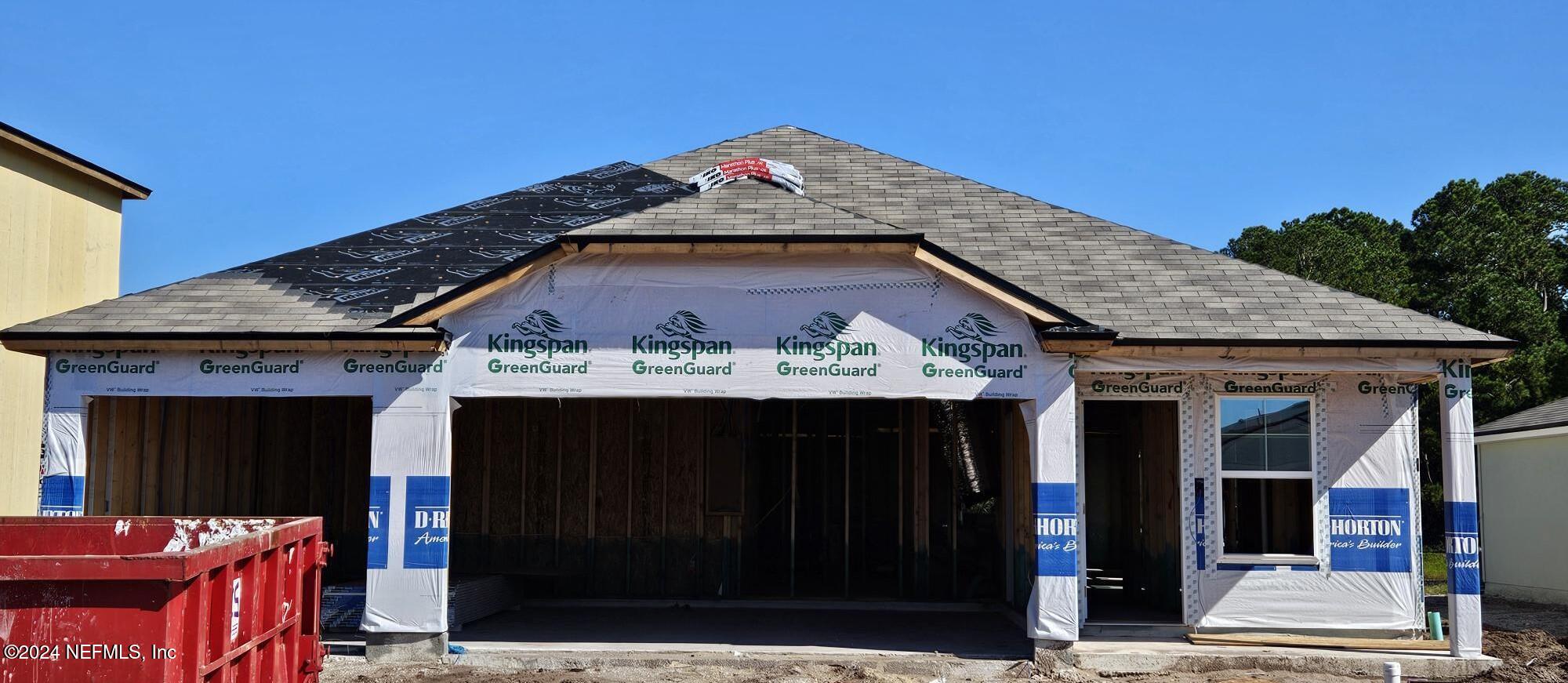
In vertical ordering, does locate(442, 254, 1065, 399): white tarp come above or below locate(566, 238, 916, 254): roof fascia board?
below

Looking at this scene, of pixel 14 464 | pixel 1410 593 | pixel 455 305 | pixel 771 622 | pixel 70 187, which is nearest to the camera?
pixel 455 305

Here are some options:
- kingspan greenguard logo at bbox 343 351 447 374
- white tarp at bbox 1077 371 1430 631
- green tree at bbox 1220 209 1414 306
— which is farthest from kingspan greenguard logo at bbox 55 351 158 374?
green tree at bbox 1220 209 1414 306

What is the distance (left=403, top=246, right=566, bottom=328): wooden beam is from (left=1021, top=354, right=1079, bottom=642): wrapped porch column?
467cm

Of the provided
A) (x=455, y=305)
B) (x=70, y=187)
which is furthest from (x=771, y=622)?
(x=70, y=187)

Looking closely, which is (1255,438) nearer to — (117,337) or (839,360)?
(839,360)

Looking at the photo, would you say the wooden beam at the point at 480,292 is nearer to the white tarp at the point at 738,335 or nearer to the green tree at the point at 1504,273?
the white tarp at the point at 738,335

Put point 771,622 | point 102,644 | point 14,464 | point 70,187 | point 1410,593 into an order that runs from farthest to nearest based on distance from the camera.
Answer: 1. point 70,187
2. point 14,464
3. point 771,622
4. point 1410,593
5. point 102,644

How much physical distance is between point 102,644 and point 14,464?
37.2 ft

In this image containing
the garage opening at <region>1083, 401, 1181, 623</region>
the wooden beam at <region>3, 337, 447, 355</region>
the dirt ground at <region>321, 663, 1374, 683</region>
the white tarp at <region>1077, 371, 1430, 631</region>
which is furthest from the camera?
the garage opening at <region>1083, 401, 1181, 623</region>

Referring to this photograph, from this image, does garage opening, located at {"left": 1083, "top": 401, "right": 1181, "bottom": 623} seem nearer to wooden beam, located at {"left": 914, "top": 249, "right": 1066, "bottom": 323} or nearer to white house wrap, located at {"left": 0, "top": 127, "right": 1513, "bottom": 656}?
white house wrap, located at {"left": 0, "top": 127, "right": 1513, "bottom": 656}

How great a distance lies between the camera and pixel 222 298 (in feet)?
40.5

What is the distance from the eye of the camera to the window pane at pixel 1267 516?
12539mm

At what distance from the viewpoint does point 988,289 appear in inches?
445

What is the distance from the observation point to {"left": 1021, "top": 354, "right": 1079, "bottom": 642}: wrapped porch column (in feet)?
37.2
